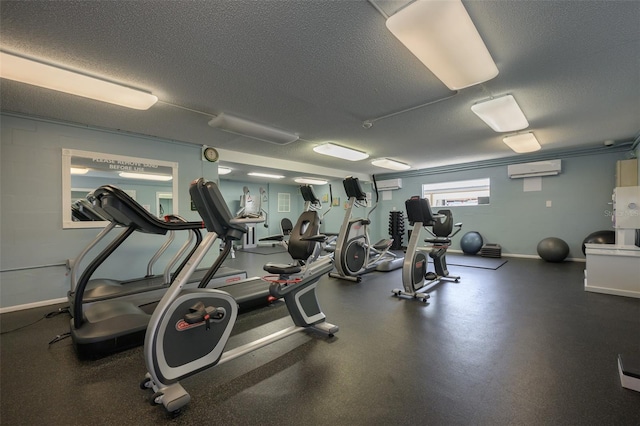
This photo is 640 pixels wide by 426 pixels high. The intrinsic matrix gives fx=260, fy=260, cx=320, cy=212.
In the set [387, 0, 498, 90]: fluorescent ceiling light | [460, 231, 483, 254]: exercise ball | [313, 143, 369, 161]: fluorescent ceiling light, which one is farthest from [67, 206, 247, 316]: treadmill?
[460, 231, 483, 254]: exercise ball

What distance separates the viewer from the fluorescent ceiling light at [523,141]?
443 cm

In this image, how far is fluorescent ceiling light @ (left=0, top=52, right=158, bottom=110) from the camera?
2.15 m

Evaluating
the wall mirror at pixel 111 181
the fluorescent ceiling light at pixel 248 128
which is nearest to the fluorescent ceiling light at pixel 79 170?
the wall mirror at pixel 111 181

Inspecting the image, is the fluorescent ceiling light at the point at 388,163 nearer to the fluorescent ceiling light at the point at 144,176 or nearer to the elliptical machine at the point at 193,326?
the fluorescent ceiling light at the point at 144,176

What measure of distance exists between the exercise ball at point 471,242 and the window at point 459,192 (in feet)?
3.19

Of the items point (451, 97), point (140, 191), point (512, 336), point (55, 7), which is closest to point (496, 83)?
point (451, 97)

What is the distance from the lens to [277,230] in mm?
10367

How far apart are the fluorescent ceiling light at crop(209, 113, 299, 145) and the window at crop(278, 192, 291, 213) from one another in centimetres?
632

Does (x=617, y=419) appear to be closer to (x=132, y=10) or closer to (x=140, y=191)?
(x=132, y=10)

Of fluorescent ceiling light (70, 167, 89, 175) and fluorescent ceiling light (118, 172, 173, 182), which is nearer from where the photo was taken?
fluorescent ceiling light (70, 167, 89, 175)

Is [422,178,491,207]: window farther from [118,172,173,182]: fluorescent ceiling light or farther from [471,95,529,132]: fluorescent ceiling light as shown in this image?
[118,172,173,182]: fluorescent ceiling light

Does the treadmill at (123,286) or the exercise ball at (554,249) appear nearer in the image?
the treadmill at (123,286)

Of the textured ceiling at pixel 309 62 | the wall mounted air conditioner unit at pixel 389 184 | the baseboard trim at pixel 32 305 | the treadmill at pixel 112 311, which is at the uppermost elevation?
the textured ceiling at pixel 309 62

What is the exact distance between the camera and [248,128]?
12.1 ft
